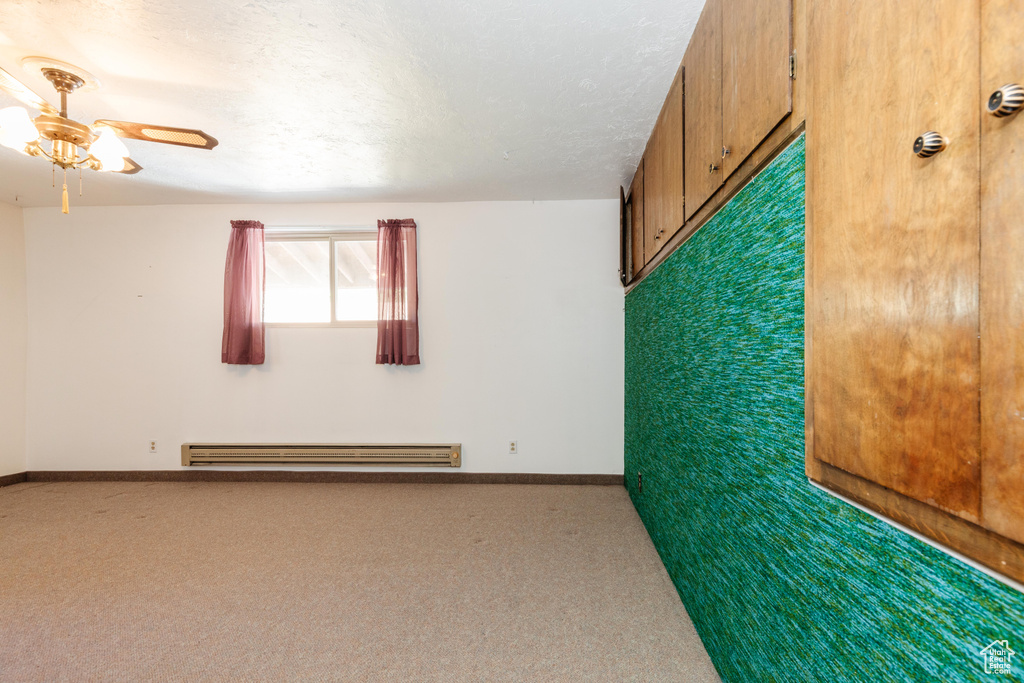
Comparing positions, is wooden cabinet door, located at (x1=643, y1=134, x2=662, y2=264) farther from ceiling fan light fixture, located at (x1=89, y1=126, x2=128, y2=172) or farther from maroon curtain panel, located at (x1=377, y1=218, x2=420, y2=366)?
ceiling fan light fixture, located at (x1=89, y1=126, x2=128, y2=172)

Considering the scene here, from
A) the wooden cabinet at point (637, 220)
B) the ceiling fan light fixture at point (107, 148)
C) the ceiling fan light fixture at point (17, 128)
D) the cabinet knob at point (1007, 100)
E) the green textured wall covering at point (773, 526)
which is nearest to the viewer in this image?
the cabinet knob at point (1007, 100)

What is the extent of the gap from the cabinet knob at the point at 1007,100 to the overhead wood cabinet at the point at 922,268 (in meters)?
0.02

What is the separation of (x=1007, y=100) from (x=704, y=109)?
1.30m

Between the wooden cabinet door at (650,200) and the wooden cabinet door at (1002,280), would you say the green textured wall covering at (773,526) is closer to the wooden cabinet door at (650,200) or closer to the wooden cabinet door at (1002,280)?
the wooden cabinet door at (1002,280)

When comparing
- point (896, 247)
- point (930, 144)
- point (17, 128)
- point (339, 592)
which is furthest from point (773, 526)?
point (17, 128)

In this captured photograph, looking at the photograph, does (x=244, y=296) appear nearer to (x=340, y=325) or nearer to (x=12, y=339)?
(x=340, y=325)

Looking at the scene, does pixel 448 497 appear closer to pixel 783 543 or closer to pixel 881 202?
pixel 783 543

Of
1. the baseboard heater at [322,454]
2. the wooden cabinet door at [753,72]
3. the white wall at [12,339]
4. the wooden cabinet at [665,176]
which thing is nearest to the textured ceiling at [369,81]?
the wooden cabinet at [665,176]

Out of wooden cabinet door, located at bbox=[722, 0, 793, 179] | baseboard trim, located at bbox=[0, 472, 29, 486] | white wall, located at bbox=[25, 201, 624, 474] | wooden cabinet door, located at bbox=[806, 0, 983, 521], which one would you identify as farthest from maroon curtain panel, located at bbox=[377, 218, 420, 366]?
baseboard trim, located at bbox=[0, 472, 29, 486]

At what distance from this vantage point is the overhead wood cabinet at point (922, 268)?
0.51m

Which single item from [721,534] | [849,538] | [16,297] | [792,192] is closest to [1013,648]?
[849,538]

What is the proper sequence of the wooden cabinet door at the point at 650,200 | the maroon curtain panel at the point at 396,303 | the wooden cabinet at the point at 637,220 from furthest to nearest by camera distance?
the maroon curtain panel at the point at 396,303, the wooden cabinet at the point at 637,220, the wooden cabinet door at the point at 650,200

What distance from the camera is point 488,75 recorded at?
80.1 inches

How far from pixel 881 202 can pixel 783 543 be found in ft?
2.72
